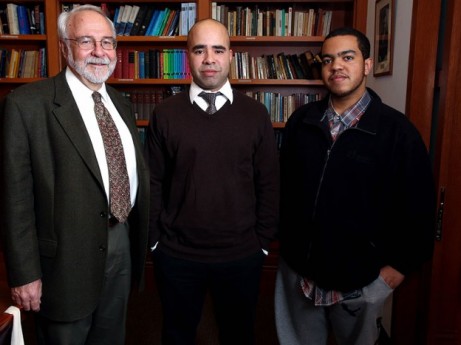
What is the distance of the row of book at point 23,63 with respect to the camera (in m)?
3.41

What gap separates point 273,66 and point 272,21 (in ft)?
1.13

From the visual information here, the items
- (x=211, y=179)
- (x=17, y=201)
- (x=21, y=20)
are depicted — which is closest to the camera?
(x=17, y=201)

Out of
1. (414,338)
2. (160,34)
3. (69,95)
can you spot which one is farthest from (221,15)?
(414,338)

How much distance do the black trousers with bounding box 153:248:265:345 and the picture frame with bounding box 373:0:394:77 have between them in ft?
4.54

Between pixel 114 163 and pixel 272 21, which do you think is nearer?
pixel 114 163

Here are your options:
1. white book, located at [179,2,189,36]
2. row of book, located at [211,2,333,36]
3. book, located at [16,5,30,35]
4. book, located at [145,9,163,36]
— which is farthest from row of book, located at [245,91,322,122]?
book, located at [16,5,30,35]

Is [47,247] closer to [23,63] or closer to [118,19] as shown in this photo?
[118,19]

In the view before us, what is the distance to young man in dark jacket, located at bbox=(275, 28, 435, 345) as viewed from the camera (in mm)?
1426

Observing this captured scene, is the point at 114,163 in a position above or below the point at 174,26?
below

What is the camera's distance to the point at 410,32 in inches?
78.3

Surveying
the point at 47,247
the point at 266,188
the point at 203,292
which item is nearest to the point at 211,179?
the point at 266,188

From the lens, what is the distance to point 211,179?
1604 mm

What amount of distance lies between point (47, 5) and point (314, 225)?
9.41 feet

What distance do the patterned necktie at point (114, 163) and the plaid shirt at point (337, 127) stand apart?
2.48ft
